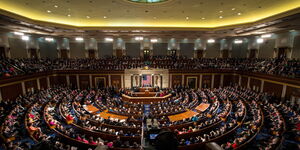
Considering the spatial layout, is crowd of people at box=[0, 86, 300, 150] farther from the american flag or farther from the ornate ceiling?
the american flag

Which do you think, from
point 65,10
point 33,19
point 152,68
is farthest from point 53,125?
point 152,68

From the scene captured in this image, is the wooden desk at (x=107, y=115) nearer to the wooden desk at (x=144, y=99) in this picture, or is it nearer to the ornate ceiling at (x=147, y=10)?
the wooden desk at (x=144, y=99)

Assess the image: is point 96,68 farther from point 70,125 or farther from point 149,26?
point 70,125

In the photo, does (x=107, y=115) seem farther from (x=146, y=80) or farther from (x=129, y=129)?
(x=146, y=80)

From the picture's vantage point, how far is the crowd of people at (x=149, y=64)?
61.8 feet

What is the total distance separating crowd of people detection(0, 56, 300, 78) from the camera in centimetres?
1883

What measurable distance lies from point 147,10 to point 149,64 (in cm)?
1165

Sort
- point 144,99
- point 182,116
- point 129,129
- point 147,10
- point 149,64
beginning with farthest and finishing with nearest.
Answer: point 149,64 < point 144,99 < point 147,10 < point 182,116 < point 129,129

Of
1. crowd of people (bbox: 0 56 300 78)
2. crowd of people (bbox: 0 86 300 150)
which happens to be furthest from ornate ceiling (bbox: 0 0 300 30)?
crowd of people (bbox: 0 86 300 150)

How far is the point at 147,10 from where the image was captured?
14.6m

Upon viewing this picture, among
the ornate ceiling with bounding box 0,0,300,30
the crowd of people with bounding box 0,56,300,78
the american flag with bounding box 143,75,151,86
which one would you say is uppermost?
the ornate ceiling with bounding box 0,0,300,30

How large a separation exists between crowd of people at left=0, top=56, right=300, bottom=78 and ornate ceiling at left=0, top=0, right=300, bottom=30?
6.99m

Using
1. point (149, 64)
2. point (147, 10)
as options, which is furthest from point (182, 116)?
point (149, 64)

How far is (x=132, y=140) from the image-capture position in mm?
9102
